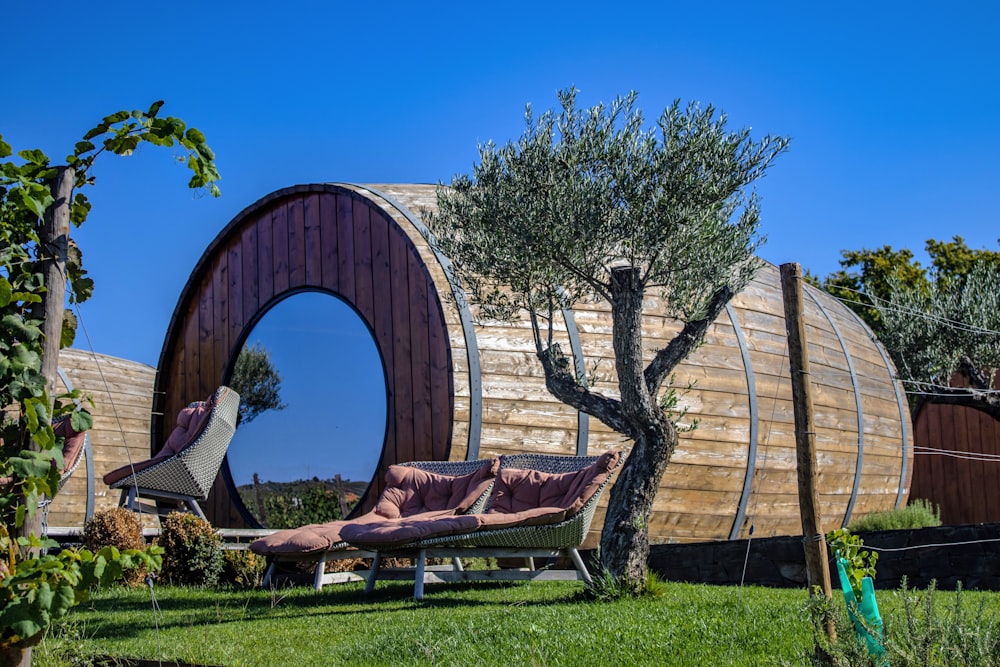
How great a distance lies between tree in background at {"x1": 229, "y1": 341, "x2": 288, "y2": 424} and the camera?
34.9 feet

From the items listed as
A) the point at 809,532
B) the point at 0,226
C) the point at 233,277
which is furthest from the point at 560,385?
the point at 233,277

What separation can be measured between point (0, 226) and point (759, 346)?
721 centimetres

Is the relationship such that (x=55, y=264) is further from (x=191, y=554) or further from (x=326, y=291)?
(x=326, y=291)

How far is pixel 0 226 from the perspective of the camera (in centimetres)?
368

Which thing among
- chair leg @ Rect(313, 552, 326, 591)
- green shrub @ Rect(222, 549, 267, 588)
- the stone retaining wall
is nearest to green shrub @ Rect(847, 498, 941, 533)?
the stone retaining wall

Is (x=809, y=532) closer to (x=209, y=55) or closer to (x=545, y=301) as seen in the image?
(x=545, y=301)

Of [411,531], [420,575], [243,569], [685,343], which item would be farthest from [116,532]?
[685,343]

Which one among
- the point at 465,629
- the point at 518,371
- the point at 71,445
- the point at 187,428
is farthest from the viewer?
the point at 187,428

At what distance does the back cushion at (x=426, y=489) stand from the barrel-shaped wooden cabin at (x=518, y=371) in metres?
0.61

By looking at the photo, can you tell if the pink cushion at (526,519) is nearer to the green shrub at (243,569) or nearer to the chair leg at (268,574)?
the chair leg at (268,574)

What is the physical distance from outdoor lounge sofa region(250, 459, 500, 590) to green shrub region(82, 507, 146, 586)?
116 cm

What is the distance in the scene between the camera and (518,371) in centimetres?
840

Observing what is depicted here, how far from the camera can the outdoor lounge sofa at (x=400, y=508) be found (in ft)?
22.2

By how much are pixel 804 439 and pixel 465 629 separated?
77.7 inches
